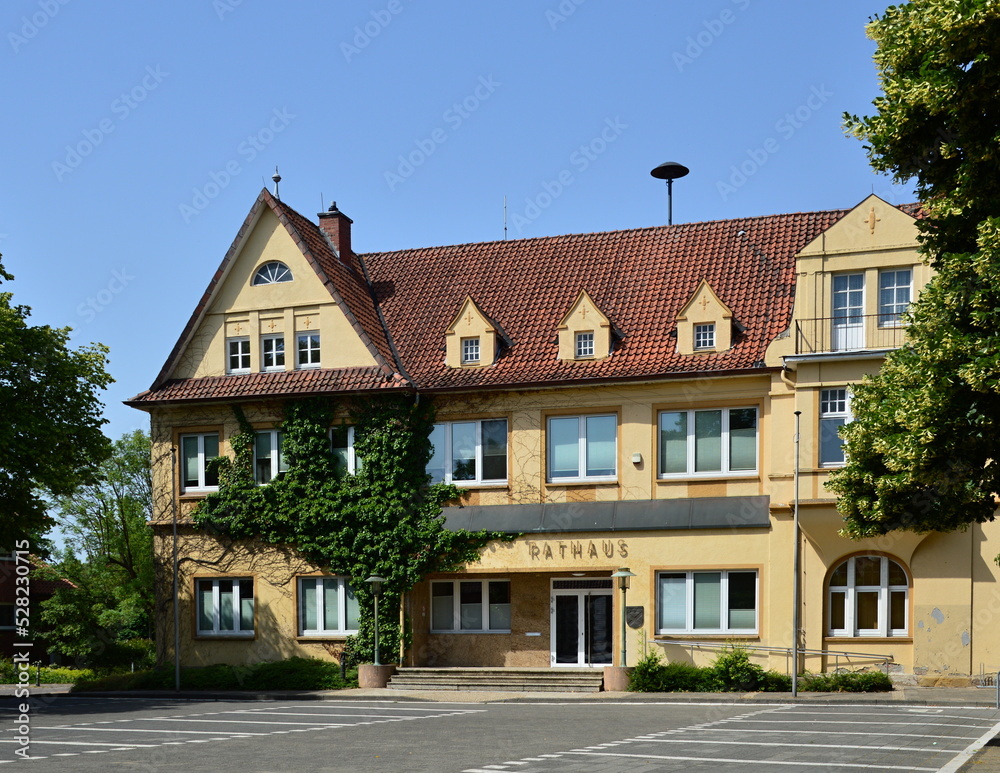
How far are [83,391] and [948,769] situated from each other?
27.3 m

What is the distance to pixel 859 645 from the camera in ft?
92.6

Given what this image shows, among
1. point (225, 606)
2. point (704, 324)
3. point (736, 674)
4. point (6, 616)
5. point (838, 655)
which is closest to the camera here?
point (736, 674)

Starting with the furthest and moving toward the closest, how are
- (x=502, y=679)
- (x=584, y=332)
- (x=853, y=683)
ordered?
(x=584, y=332)
(x=502, y=679)
(x=853, y=683)

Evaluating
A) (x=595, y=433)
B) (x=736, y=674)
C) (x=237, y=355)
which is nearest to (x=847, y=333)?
(x=595, y=433)

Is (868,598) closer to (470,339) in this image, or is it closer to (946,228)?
(470,339)

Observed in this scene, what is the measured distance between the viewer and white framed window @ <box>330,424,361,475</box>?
109 feet

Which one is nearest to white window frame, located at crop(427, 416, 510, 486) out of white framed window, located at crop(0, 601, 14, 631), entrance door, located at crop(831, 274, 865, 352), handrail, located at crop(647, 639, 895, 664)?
handrail, located at crop(647, 639, 895, 664)

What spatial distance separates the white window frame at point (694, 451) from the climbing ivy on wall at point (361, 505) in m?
4.31

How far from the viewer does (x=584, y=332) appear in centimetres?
3192

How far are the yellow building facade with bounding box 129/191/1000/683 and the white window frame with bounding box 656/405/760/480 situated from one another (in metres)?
0.06

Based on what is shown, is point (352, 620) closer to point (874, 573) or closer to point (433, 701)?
point (433, 701)

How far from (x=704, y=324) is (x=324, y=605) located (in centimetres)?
1200

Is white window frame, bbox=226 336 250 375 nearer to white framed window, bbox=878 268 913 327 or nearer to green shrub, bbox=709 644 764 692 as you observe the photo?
green shrub, bbox=709 644 764 692

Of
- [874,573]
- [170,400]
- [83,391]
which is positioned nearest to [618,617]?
[874,573]
